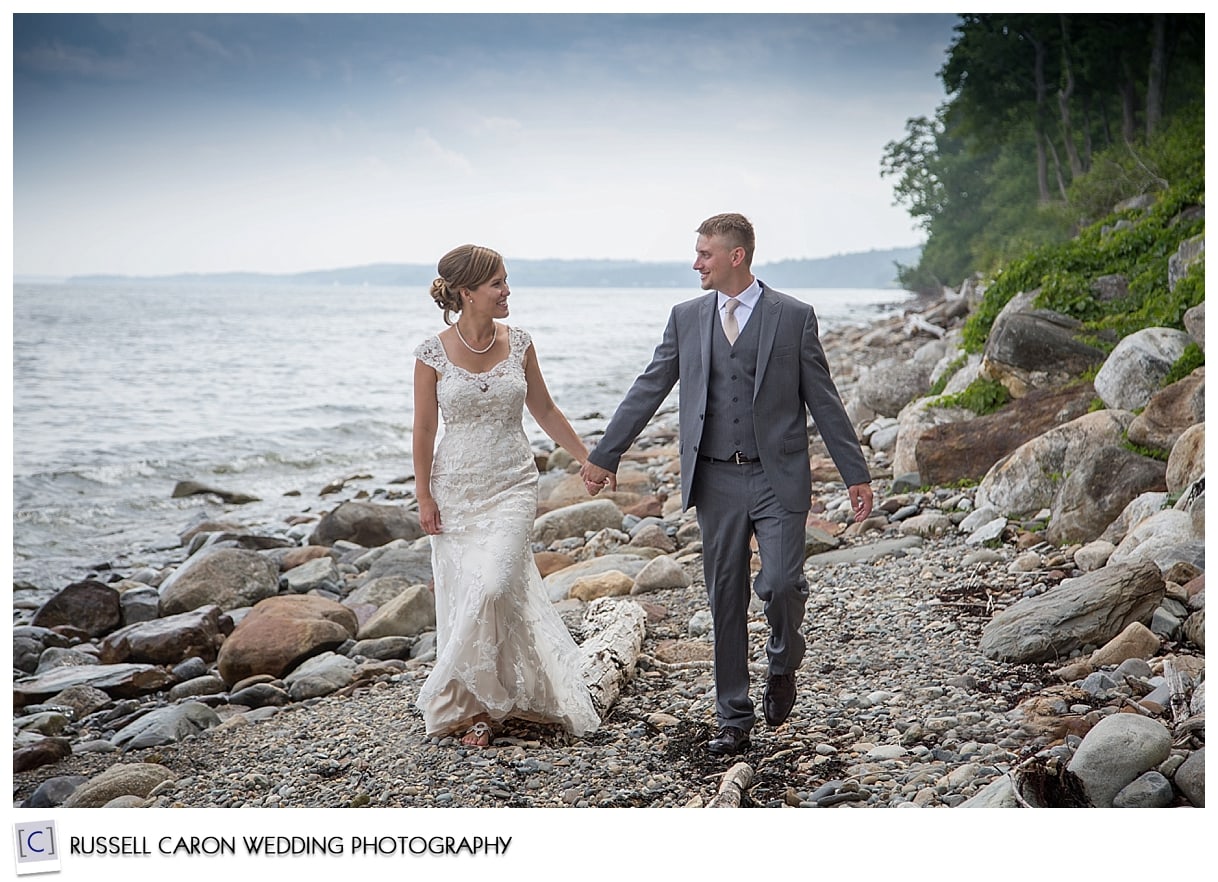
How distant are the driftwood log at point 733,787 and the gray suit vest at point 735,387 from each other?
1.08m

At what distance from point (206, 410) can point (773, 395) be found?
15427 millimetres

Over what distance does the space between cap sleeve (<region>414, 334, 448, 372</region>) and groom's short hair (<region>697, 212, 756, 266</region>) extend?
109cm

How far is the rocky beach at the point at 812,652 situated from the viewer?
3.79 m

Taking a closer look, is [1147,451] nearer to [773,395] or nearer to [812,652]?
[812,652]

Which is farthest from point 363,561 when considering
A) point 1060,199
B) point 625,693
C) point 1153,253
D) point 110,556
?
point 1060,199

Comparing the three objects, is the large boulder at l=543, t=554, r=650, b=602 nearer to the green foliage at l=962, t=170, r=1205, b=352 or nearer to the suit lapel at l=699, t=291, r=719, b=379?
the suit lapel at l=699, t=291, r=719, b=379

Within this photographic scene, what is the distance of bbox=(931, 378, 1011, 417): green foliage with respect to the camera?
7.93 metres

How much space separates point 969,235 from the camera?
33.8 meters

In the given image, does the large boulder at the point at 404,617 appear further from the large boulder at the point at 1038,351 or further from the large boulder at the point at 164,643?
the large boulder at the point at 1038,351

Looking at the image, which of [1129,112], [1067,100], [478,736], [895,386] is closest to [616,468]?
[478,736]

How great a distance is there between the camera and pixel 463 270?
405 cm

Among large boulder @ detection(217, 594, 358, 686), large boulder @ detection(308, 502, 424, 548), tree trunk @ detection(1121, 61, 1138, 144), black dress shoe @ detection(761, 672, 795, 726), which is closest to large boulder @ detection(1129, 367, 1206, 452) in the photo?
black dress shoe @ detection(761, 672, 795, 726)
